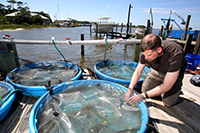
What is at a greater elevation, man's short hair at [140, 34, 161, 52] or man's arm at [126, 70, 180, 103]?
man's short hair at [140, 34, 161, 52]

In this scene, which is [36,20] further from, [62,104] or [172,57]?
[172,57]

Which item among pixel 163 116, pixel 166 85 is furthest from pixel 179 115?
pixel 166 85

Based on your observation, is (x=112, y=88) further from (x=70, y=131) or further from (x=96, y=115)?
(x=70, y=131)

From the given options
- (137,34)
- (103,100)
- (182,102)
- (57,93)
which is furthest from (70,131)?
(137,34)

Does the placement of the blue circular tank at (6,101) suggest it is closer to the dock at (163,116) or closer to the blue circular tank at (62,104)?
the dock at (163,116)

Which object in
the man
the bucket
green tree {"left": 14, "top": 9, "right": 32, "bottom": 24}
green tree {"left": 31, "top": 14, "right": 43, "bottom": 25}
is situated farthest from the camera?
green tree {"left": 31, "top": 14, "right": 43, "bottom": 25}

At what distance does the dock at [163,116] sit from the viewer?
5.41 feet

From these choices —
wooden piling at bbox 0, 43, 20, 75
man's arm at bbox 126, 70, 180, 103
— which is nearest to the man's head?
man's arm at bbox 126, 70, 180, 103

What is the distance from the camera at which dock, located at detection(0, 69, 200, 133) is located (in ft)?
5.41

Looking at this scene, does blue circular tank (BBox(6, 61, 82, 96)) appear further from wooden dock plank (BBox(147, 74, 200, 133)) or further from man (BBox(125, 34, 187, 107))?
wooden dock plank (BBox(147, 74, 200, 133))

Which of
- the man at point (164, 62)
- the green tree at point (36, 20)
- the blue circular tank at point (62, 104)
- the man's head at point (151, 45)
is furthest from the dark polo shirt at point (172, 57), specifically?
the green tree at point (36, 20)

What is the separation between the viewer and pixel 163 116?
2.00m

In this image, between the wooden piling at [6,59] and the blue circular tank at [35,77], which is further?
the wooden piling at [6,59]

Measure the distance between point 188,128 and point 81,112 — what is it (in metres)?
1.81
